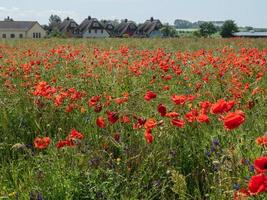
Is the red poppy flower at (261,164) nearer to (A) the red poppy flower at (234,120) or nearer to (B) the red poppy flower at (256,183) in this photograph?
(B) the red poppy flower at (256,183)

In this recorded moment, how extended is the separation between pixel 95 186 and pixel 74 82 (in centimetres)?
233

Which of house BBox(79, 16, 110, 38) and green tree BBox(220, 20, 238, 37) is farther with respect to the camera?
house BBox(79, 16, 110, 38)

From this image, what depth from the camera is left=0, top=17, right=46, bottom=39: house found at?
3130 inches

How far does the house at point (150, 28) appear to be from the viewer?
302 ft

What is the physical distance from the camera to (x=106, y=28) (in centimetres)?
9394

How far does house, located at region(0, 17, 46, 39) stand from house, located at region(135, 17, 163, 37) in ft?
77.0

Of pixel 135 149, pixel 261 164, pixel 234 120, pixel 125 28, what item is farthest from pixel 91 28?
pixel 261 164

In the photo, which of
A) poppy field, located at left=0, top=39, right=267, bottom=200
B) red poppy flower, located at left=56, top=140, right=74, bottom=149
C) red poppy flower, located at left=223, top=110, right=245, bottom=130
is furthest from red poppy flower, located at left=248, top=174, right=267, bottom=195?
red poppy flower, located at left=56, top=140, right=74, bottom=149

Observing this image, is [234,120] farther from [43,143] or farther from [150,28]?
[150,28]

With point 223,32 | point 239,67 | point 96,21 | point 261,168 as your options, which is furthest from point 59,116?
point 96,21

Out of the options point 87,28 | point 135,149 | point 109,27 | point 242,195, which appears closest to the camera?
point 242,195

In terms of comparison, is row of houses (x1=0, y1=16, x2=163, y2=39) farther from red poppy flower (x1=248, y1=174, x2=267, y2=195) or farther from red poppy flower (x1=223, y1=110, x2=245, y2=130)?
red poppy flower (x1=248, y1=174, x2=267, y2=195)

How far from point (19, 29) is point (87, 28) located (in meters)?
14.6

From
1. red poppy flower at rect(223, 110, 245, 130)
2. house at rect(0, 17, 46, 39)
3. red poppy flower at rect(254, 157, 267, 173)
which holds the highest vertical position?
red poppy flower at rect(223, 110, 245, 130)
